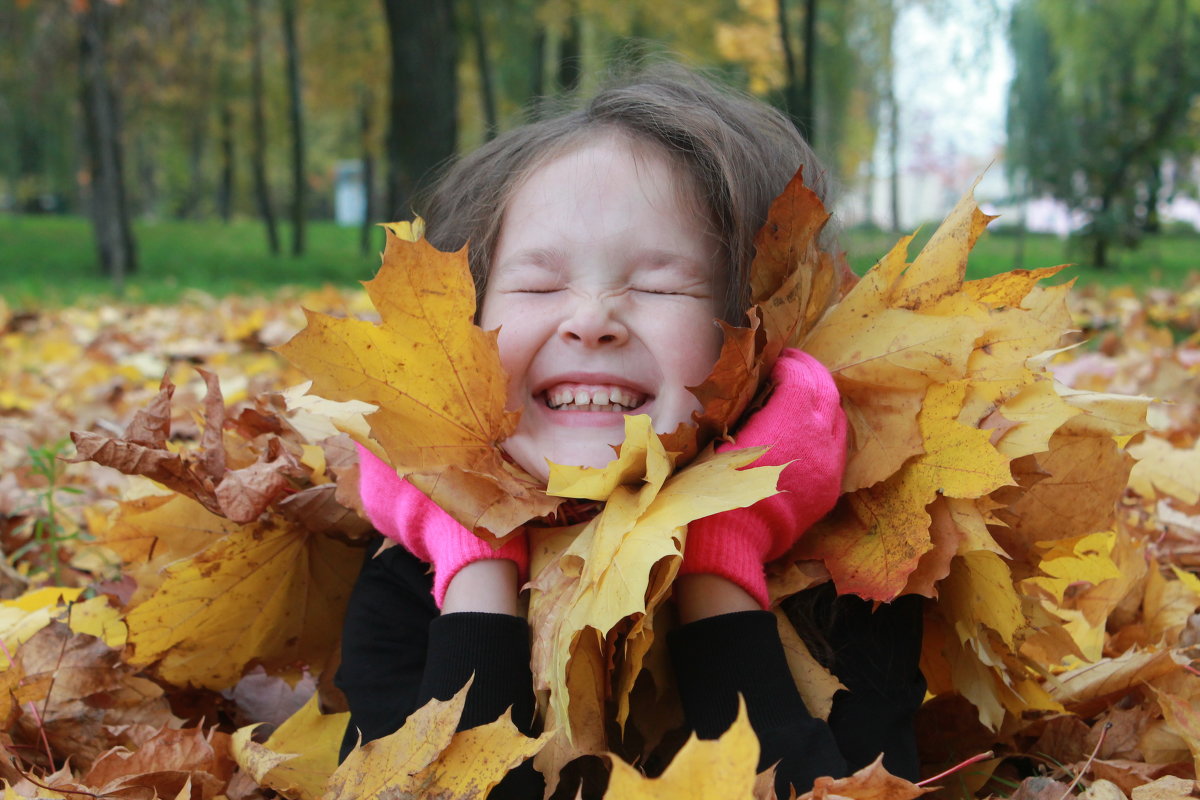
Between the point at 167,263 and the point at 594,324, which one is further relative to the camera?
the point at 167,263

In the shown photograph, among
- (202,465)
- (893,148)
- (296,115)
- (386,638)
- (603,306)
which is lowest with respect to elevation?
(893,148)

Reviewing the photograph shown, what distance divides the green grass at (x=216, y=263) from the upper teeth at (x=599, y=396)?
11.2 feet

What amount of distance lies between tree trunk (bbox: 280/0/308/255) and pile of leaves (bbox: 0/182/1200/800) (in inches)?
577

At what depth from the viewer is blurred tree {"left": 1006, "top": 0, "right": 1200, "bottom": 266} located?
12.1 meters

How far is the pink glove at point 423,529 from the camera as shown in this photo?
47.9 inches

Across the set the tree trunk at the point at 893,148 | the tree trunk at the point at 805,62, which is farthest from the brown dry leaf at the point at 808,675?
the tree trunk at the point at 893,148

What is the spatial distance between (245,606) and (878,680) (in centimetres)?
86

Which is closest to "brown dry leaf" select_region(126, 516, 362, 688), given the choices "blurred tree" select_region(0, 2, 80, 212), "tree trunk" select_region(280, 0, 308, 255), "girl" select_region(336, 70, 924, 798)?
"girl" select_region(336, 70, 924, 798)

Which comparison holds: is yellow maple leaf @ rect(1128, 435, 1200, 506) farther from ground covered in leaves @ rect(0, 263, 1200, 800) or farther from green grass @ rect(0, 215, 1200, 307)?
green grass @ rect(0, 215, 1200, 307)

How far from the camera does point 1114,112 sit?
12.6 metres

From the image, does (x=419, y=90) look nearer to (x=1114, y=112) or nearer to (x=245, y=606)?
(x=245, y=606)

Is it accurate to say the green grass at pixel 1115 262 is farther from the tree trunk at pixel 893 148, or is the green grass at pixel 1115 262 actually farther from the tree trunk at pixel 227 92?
the tree trunk at pixel 893 148

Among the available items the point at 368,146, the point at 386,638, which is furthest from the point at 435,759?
the point at 368,146

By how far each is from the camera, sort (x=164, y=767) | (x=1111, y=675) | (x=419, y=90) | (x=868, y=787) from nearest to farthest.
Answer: (x=868, y=787) → (x=164, y=767) → (x=1111, y=675) → (x=419, y=90)
